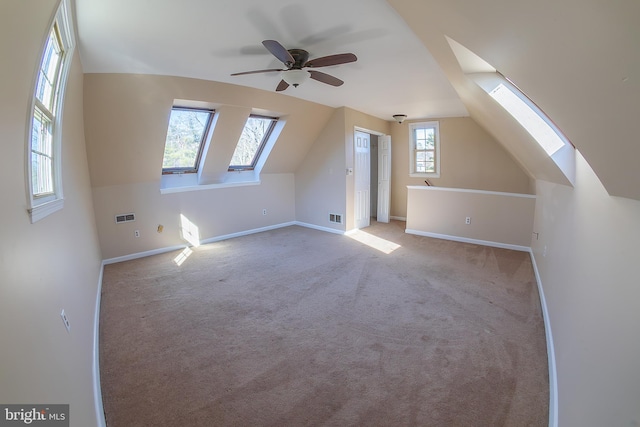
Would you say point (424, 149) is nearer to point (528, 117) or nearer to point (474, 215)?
point (474, 215)

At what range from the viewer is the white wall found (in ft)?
3.22

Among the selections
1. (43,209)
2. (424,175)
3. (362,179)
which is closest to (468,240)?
(424,175)

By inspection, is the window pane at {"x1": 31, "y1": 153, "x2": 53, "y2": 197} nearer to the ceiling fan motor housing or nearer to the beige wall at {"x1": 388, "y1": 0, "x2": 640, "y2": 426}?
the ceiling fan motor housing

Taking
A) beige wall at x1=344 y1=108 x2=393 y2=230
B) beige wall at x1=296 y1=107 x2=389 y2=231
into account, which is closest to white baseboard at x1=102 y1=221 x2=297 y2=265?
beige wall at x1=296 y1=107 x2=389 y2=231

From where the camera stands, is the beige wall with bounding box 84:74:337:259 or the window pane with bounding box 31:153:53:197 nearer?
the window pane with bounding box 31:153:53:197

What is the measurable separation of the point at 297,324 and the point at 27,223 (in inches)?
79.6

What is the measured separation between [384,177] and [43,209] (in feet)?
20.3

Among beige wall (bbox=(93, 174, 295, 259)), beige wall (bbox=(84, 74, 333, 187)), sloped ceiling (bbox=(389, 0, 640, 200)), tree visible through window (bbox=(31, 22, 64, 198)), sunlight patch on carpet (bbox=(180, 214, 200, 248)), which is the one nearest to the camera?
sloped ceiling (bbox=(389, 0, 640, 200))

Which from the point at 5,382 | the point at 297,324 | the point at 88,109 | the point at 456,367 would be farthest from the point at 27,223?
the point at 88,109

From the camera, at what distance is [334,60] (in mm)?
2455

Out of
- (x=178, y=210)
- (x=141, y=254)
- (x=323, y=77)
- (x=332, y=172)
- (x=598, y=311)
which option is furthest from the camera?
(x=332, y=172)

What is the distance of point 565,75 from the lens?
0.90 meters

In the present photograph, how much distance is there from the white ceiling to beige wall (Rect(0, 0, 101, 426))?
0.90 meters

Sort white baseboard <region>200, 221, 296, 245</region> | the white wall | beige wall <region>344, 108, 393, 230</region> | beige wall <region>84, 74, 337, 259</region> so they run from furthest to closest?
beige wall <region>344, 108, 393, 230</region> < white baseboard <region>200, 221, 296, 245</region> < beige wall <region>84, 74, 337, 259</region> < the white wall
